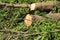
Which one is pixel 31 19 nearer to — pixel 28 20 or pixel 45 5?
pixel 28 20

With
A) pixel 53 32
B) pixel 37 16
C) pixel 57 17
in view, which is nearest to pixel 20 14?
pixel 37 16

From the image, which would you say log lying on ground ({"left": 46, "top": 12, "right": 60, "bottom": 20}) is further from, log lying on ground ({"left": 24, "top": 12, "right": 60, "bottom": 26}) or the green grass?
the green grass

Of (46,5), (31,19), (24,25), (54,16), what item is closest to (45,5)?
(46,5)

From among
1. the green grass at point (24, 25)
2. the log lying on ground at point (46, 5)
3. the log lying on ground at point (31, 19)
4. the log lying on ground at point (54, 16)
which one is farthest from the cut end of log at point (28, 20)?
the log lying on ground at point (54, 16)

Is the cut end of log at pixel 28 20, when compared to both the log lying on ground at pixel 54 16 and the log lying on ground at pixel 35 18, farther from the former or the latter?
the log lying on ground at pixel 54 16

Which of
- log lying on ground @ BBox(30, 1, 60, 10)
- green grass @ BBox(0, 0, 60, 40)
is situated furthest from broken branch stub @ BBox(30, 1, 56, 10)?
green grass @ BBox(0, 0, 60, 40)

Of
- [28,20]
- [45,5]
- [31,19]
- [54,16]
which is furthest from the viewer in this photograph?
[45,5]

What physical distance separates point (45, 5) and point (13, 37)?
64.8 inches

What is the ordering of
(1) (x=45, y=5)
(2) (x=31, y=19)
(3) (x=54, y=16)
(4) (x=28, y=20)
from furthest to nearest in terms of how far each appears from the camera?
(1) (x=45, y=5)
(3) (x=54, y=16)
(4) (x=28, y=20)
(2) (x=31, y=19)

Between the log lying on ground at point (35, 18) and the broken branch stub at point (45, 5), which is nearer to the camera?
the log lying on ground at point (35, 18)

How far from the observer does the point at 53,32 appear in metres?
5.79

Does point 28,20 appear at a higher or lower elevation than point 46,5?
lower

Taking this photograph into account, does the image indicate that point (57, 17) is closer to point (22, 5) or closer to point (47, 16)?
point (47, 16)

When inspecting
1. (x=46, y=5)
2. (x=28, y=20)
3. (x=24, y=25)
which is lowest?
(x=24, y=25)
